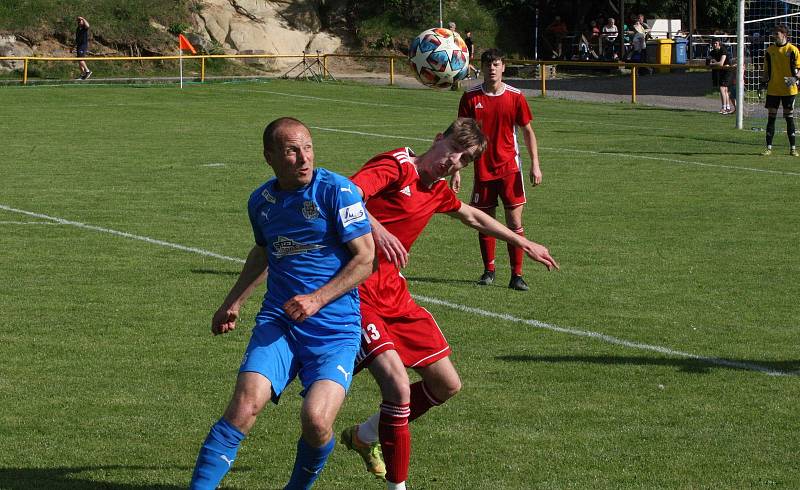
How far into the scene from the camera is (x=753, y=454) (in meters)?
6.94

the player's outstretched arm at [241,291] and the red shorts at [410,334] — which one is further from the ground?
the player's outstretched arm at [241,291]

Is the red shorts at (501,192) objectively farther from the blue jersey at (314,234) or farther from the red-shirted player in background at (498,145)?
the blue jersey at (314,234)

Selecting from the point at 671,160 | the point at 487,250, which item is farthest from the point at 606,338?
the point at 671,160

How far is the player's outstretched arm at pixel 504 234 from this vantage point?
21.5 feet

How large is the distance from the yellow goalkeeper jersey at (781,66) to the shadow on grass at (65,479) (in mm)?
18717

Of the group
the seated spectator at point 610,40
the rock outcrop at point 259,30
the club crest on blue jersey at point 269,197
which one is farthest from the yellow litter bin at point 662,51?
the club crest on blue jersey at point 269,197

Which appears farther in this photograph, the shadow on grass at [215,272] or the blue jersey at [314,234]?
the shadow on grass at [215,272]

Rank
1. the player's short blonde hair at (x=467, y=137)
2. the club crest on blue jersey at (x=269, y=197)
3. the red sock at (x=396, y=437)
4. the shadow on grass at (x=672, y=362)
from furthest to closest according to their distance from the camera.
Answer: the shadow on grass at (x=672, y=362)
the player's short blonde hair at (x=467, y=137)
the red sock at (x=396, y=437)
the club crest on blue jersey at (x=269, y=197)

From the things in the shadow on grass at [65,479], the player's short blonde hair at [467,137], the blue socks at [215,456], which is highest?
the player's short blonde hair at [467,137]

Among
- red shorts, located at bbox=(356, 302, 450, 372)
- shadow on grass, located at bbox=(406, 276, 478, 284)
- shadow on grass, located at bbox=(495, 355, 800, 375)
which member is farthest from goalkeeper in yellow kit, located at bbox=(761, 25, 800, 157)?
red shorts, located at bbox=(356, 302, 450, 372)

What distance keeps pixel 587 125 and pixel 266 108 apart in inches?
361

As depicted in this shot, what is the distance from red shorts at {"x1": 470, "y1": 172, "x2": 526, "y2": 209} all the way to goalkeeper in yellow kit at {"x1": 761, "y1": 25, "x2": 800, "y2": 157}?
12.1m

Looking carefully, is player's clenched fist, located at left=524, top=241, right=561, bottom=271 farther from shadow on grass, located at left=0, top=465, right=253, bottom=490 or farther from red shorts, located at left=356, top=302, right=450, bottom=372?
shadow on grass, located at left=0, top=465, right=253, bottom=490

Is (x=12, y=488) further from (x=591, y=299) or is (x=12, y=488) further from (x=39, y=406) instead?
(x=591, y=299)
